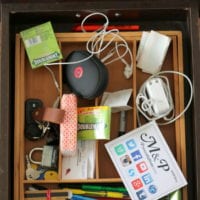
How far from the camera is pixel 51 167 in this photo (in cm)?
139

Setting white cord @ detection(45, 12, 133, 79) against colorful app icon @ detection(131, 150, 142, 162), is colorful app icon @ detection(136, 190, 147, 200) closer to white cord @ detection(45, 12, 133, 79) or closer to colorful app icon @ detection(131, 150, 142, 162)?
colorful app icon @ detection(131, 150, 142, 162)

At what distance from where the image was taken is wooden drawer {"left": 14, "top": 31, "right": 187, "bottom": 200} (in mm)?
1371

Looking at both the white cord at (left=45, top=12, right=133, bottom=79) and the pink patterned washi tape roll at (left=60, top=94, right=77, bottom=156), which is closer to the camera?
the pink patterned washi tape roll at (left=60, top=94, right=77, bottom=156)

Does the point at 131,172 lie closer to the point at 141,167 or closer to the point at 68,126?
the point at 141,167

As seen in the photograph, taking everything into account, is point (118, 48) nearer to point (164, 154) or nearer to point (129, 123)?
point (129, 123)

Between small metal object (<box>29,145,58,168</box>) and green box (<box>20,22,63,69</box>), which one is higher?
green box (<box>20,22,63,69</box>)

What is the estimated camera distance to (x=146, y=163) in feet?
4.50

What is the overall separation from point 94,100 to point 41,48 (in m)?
0.21

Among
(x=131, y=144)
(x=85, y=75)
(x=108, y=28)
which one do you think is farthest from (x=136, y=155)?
(x=108, y=28)

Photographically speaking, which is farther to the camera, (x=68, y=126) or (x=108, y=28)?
(x=108, y=28)

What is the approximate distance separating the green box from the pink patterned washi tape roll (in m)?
0.13

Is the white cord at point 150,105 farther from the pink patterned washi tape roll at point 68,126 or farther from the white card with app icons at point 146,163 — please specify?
the pink patterned washi tape roll at point 68,126

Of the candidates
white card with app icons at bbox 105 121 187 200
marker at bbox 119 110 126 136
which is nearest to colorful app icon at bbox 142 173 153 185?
white card with app icons at bbox 105 121 187 200

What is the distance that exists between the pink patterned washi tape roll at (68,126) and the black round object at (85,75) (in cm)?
4
